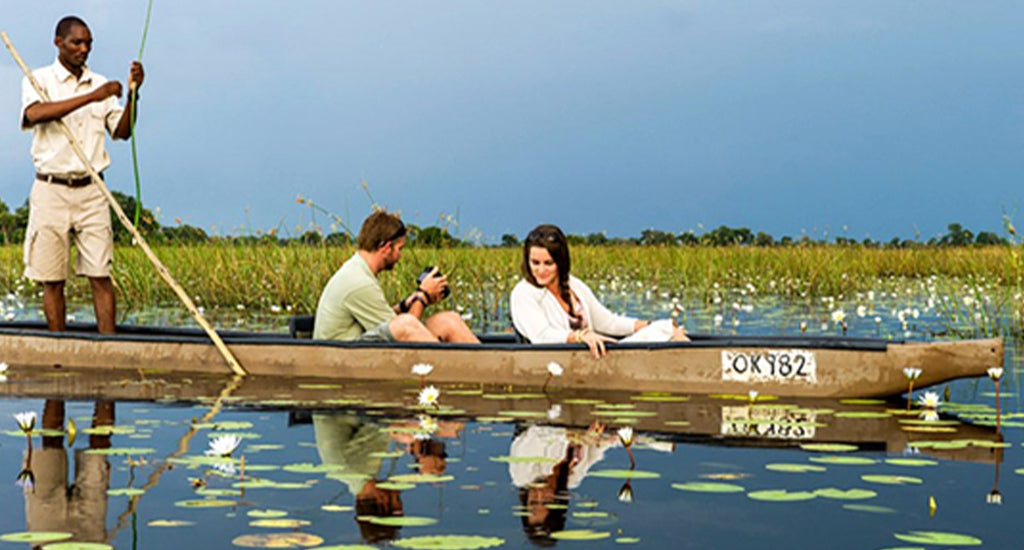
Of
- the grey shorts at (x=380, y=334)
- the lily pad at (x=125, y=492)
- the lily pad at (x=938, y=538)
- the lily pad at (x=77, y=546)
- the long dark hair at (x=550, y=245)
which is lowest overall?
the lily pad at (x=77, y=546)

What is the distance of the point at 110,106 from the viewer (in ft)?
29.4

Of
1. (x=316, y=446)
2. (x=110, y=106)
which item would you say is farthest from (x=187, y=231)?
(x=316, y=446)

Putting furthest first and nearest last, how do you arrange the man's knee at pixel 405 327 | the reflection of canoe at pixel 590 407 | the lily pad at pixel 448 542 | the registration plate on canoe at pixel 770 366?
the man's knee at pixel 405 327, the registration plate on canoe at pixel 770 366, the reflection of canoe at pixel 590 407, the lily pad at pixel 448 542

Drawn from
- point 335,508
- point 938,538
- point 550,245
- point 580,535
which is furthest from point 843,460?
point 550,245

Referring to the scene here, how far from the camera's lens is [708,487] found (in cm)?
436

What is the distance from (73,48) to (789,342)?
5.34 m

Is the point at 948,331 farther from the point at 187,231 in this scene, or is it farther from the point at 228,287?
the point at 187,231

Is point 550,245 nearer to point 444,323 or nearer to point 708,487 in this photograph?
point 444,323

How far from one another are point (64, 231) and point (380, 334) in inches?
105

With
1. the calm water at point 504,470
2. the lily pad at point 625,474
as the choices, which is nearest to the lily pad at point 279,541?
the calm water at point 504,470

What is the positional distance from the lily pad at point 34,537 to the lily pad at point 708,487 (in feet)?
6.81

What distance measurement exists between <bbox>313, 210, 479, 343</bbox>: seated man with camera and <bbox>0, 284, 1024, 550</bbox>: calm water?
0.63 metres

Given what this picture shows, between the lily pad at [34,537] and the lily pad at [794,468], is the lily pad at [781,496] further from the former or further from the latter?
the lily pad at [34,537]

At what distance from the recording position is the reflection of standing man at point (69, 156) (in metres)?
8.59
